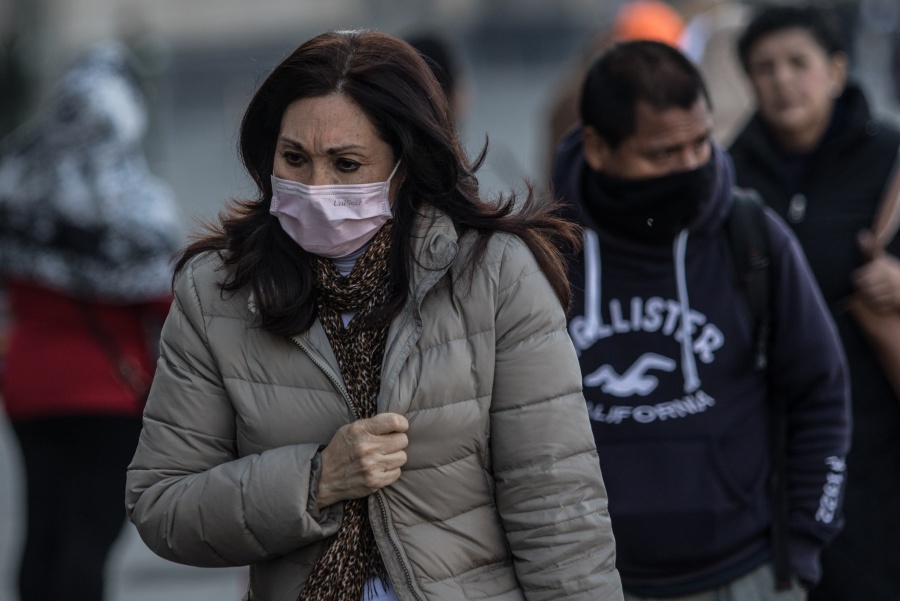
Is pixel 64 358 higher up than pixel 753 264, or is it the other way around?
pixel 753 264

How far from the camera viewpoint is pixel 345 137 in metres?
2.51

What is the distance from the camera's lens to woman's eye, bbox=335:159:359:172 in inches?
100

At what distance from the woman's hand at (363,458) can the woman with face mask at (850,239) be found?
1801mm

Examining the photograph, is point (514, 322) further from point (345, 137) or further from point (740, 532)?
point (740, 532)

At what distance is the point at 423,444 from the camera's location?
2.45 metres

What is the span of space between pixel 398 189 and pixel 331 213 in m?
0.17

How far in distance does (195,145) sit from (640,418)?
61.5 feet

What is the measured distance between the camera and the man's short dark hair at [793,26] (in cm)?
432

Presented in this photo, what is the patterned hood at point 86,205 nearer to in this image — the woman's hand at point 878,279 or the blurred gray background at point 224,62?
the blurred gray background at point 224,62

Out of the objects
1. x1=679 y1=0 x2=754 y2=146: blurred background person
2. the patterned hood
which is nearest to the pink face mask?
the patterned hood

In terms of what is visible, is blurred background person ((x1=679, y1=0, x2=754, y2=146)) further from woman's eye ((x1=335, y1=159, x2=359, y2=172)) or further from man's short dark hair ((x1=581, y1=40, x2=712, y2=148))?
woman's eye ((x1=335, y1=159, x2=359, y2=172))

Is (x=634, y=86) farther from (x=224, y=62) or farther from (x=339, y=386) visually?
(x=224, y=62)

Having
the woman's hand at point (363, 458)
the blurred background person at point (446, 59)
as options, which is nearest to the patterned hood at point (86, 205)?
the blurred background person at point (446, 59)

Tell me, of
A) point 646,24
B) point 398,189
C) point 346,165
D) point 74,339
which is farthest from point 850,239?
point 646,24
